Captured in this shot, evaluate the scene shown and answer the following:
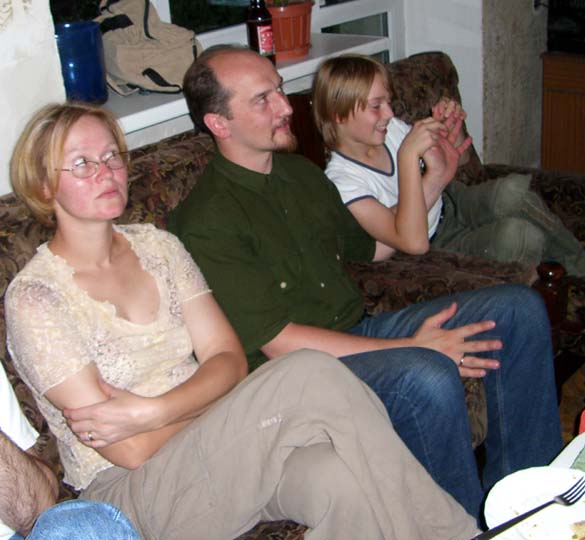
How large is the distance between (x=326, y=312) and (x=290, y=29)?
1.05m

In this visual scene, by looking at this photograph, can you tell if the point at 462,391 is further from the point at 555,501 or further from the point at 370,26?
the point at 370,26

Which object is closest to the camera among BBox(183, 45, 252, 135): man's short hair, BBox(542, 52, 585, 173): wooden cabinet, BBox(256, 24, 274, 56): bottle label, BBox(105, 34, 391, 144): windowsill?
BBox(183, 45, 252, 135): man's short hair

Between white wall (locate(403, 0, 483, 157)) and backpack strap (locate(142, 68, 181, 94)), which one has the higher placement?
backpack strap (locate(142, 68, 181, 94))

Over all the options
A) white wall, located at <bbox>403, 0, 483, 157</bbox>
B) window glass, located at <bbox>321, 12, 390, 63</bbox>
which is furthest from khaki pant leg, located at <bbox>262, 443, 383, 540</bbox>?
white wall, located at <bbox>403, 0, 483, 157</bbox>

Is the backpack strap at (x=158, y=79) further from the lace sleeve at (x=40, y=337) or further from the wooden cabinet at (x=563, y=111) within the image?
the wooden cabinet at (x=563, y=111)

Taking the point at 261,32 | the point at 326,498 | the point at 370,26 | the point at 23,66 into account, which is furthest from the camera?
the point at 370,26

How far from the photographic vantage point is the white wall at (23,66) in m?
1.69

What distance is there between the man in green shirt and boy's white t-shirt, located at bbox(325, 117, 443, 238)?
0.19 meters

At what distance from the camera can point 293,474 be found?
57.4 inches

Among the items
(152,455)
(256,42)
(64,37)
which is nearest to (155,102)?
(64,37)

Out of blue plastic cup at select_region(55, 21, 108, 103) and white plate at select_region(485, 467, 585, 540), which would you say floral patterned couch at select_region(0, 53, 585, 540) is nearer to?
blue plastic cup at select_region(55, 21, 108, 103)

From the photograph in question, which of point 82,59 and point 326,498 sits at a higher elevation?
point 82,59

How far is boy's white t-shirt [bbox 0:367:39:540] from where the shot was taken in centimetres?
143

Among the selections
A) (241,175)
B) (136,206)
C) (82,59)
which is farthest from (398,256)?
(82,59)
